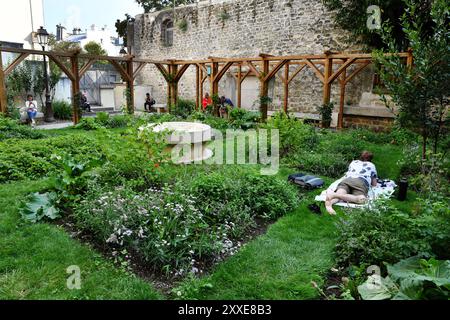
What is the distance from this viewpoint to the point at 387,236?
3543 millimetres

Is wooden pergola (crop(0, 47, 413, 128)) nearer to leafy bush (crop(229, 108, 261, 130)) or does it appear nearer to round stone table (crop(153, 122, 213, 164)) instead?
leafy bush (crop(229, 108, 261, 130))

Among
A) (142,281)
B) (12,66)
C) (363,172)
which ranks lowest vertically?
(142,281)

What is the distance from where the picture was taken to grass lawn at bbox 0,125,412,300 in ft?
9.89

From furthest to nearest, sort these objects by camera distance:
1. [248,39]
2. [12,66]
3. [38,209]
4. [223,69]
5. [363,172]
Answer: [248,39] < [223,69] < [12,66] < [363,172] < [38,209]

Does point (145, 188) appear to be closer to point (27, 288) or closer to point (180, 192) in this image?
point (180, 192)

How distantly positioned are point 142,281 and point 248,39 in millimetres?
15998

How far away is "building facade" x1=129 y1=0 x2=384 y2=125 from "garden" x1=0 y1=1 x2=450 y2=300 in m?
8.82

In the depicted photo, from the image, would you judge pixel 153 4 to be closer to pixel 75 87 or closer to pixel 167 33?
pixel 167 33

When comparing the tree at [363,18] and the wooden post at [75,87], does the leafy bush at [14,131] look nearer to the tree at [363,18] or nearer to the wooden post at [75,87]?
the wooden post at [75,87]

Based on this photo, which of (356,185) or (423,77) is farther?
(356,185)

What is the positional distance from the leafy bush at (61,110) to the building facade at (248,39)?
7.24m

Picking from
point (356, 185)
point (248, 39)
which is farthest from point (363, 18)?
point (356, 185)

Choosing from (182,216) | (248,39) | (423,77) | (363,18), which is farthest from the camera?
(248,39)
